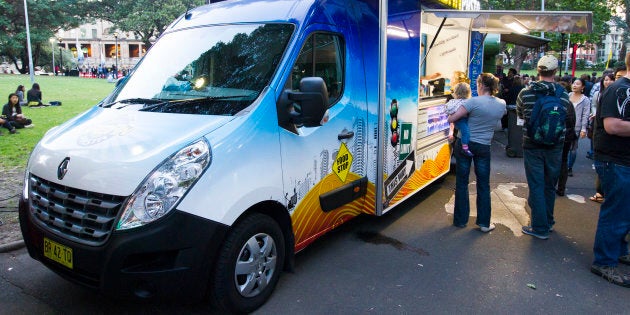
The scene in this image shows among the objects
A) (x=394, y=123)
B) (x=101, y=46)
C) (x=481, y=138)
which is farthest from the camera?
(x=101, y=46)

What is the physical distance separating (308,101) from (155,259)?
1.51m

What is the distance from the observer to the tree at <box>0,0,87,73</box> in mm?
49969

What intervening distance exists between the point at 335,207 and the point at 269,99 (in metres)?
1.32

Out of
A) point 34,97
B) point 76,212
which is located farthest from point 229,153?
point 34,97

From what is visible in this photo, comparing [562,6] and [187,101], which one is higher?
[562,6]

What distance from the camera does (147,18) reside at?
5325 cm

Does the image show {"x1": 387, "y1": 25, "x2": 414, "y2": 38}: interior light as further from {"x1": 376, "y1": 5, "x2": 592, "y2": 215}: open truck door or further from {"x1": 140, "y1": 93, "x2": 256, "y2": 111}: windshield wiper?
{"x1": 140, "y1": 93, "x2": 256, "y2": 111}: windshield wiper

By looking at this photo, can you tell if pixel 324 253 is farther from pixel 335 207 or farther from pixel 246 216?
pixel 246 216

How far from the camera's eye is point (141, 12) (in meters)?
54.2

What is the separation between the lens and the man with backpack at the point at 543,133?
4.80 m

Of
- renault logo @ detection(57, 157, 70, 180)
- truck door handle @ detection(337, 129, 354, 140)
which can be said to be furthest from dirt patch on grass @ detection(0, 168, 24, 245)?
truck door handle @ detection(337, 129, 354, 140)

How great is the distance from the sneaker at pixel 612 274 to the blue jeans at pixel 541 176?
87 centimetres

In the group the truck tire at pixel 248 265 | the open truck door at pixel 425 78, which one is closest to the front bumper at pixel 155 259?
the truck tire at pixel 248 265

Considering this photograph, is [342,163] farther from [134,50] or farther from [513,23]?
[134,50]
